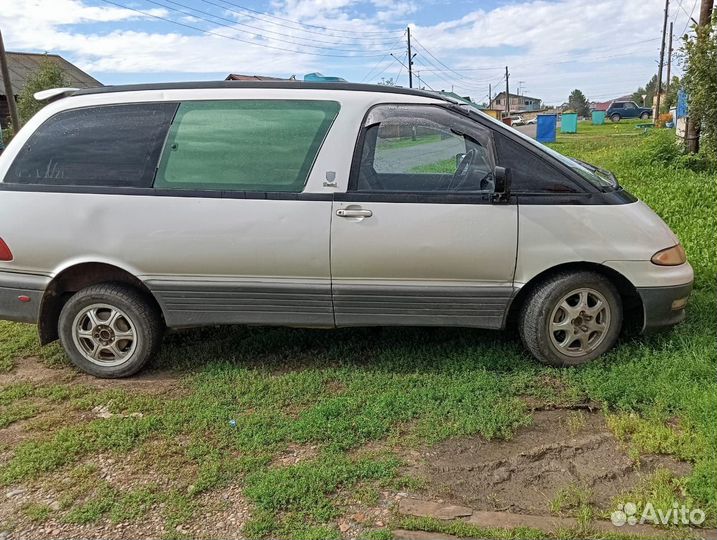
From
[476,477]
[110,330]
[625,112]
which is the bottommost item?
[476,477]

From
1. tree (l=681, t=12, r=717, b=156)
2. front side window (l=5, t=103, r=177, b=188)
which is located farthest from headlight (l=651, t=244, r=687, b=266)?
tree (l=681, t=12, r=717, b=156)

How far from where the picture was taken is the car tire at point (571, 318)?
3809 millimetres

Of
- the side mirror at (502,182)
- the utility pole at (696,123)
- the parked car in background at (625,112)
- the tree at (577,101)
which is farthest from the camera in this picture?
the tree at (577,101)

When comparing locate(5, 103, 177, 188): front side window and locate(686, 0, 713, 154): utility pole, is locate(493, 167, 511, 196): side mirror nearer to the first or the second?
locate(5, 103, 177, 188): front side window

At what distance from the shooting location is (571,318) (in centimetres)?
385

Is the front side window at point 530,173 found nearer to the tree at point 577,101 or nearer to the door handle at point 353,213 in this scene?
the door handle at point 353,213

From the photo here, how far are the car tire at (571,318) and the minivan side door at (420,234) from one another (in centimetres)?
21

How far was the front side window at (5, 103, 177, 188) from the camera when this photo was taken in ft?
12.9

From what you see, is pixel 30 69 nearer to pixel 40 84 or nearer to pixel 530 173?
Answer: pixel 40 84

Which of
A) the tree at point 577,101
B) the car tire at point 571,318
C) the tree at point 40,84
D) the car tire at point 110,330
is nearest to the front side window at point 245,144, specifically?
the car tire at point 110,330

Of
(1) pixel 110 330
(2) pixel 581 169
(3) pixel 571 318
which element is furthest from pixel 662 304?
(1) pixel 110 330

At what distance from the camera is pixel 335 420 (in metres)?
3.37

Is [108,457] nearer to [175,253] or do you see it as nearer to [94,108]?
[175,253]

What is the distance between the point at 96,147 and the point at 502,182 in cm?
268
